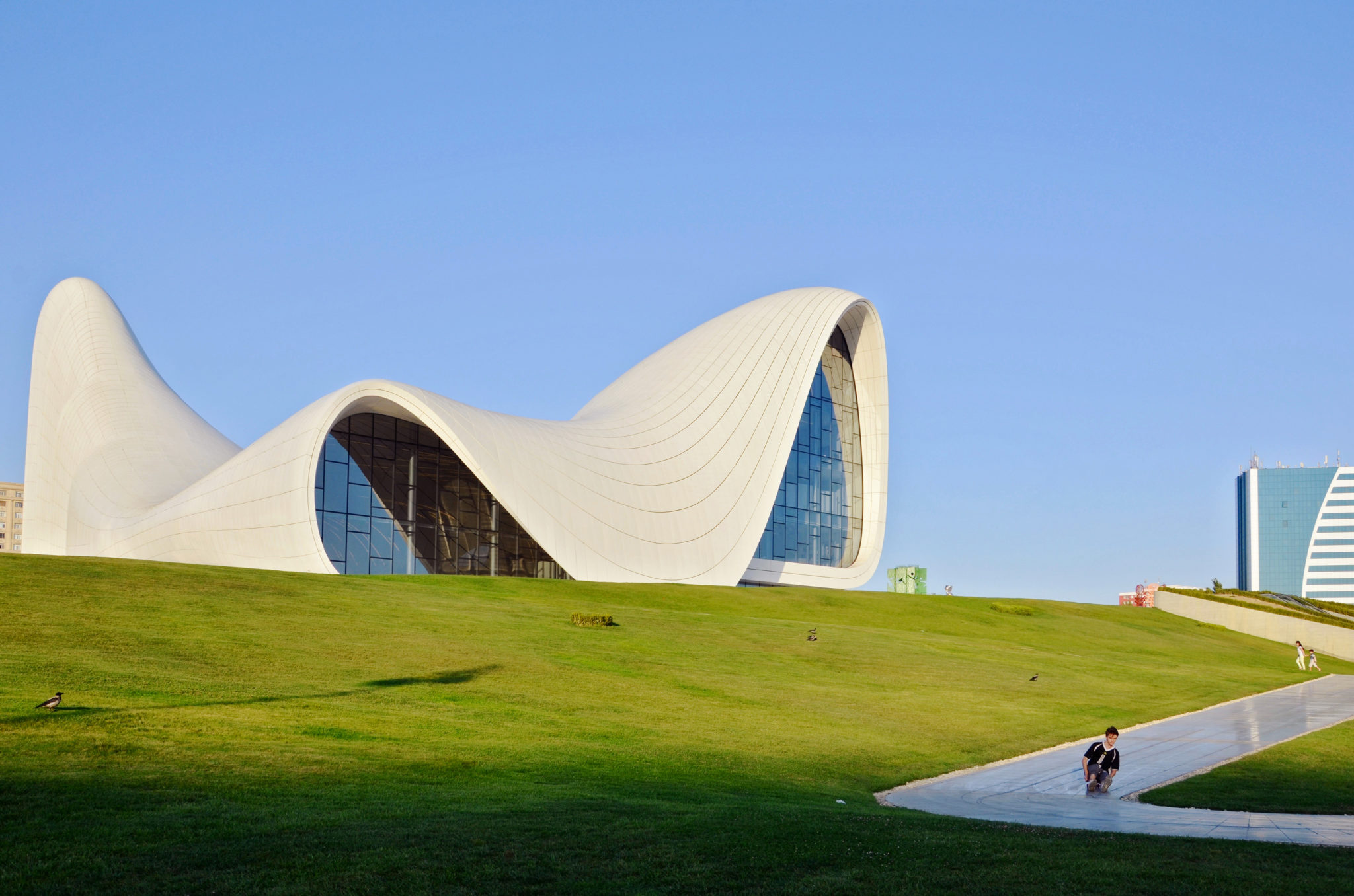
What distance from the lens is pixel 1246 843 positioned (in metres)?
9.75

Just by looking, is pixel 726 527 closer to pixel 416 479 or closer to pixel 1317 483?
pixel 416 479

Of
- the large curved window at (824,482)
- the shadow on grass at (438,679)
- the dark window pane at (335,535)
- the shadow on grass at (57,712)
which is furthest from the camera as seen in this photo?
the large curved window at (824,482)

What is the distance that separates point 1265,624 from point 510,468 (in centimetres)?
3621

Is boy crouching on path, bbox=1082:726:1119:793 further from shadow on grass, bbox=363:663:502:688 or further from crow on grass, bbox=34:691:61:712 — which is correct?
crow on grass, bbox=34:691:61:712

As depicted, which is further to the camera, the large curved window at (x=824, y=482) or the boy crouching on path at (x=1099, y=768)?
the large curved window at (x=824, y=482)

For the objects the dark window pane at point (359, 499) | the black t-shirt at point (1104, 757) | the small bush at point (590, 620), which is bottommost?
the black t-shirt at point (1104, 757)

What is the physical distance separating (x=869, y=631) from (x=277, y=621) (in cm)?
1746

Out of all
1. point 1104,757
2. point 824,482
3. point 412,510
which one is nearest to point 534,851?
point 1104,757

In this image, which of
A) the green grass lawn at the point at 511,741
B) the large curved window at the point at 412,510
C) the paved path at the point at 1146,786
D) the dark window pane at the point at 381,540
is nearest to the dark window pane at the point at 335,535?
the large curved window at the point at 412,510

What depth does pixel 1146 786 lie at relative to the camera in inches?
579

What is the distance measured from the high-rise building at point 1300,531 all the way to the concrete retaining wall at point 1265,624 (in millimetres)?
139445

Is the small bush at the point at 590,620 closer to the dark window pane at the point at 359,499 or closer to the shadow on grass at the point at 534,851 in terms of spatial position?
the dark window pane at the point at 359,499

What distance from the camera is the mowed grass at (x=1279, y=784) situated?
13.2 metres

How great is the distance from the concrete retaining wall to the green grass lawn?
18.2 meters
